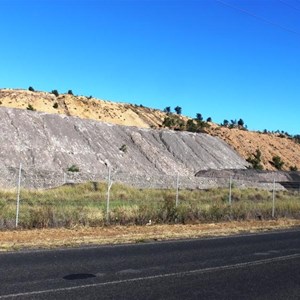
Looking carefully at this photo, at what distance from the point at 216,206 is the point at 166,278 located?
1452 centimetres

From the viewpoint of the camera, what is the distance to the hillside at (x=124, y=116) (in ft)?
283

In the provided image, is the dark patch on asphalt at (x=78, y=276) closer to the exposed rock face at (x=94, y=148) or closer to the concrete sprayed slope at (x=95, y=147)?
the exposed rock face at (x=94, y=148)

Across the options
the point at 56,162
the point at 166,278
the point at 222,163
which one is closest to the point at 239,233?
the point at 166,278

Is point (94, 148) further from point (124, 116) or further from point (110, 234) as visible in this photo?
point (110, 234)

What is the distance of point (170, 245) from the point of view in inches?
562

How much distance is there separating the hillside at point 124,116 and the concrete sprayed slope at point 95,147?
49.4ft

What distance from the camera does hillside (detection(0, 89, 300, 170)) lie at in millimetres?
86250

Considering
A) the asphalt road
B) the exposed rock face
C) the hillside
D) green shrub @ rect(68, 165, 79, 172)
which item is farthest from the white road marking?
the hillside

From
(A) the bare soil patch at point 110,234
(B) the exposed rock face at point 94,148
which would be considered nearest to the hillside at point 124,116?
(B) the exposed rock face at point 94,148

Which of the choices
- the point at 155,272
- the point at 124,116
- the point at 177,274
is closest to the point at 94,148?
the point at 124,116

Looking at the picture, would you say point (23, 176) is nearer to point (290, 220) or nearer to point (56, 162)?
point (56, 162)

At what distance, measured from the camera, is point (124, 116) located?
92562mm

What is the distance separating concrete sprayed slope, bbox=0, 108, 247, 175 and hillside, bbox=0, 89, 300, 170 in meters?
15.1

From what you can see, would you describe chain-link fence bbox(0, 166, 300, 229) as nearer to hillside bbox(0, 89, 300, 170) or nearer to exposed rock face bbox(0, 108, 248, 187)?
exposed rock face bbox(0, 108, 248, 187)
